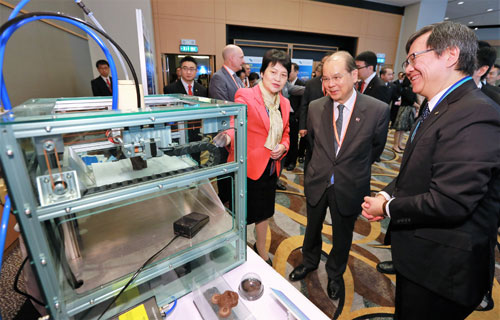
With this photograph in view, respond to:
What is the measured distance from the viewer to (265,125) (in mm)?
1518

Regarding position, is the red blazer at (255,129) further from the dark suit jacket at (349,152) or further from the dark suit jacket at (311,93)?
the dark suit jacket at (311,93)

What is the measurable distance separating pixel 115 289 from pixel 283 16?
7538 millimetres

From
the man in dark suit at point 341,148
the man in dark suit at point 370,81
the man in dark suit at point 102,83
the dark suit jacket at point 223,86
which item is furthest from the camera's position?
the man in dark suit at point 102,83

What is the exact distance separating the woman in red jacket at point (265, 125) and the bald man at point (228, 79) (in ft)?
3.38

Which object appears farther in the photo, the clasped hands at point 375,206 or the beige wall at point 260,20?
the beige wall at point 260,20

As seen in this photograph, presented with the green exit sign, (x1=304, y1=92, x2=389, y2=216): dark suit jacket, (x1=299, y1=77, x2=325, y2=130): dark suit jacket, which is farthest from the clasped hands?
the green exit sign

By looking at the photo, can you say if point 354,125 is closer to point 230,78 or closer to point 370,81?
point 230,78

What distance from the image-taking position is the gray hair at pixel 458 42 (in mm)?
863

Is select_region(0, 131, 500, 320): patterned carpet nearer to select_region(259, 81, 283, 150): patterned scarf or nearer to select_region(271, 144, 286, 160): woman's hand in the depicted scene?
select_region(271, 144, 286, 160): woman's hand

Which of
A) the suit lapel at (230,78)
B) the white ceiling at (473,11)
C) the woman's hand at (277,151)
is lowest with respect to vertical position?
the woman's hand at (277,151)

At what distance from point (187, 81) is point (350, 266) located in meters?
2.99

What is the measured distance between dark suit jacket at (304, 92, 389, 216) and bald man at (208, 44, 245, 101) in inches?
49.4

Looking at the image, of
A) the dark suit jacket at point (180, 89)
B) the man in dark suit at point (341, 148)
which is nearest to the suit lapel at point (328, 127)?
the man in dark suit at point (341, 148)

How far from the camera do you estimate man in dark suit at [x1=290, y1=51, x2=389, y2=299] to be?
1.40m
